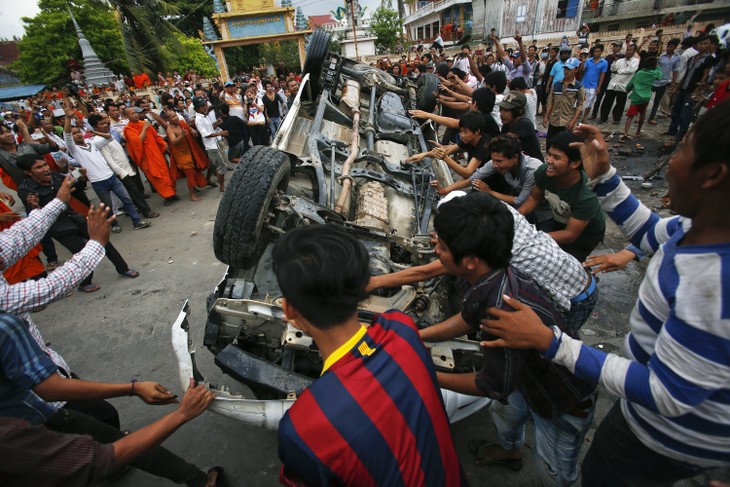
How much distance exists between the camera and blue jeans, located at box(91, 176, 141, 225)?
17.0 feet

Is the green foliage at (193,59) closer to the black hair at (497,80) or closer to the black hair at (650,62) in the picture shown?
the black hair at (497,80)

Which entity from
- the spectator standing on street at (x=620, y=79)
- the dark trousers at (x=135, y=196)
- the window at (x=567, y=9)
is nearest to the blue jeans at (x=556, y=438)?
the dark trousers at (x=135, y=196)

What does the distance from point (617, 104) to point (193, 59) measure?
24.5m

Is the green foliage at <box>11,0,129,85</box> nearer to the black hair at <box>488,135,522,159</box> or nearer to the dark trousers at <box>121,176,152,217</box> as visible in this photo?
the dark trousers at <box>121,176,152,217</box>

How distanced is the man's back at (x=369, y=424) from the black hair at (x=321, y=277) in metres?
0.12

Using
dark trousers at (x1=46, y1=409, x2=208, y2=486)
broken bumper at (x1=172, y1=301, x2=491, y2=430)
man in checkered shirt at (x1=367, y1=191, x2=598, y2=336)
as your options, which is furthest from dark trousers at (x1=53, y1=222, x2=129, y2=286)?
man in checkered shirt at (x1=367, y1=191, x2=598, y2=336)

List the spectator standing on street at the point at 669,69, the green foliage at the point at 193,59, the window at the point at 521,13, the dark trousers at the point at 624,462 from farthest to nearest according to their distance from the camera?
the window at the point at 521,13 → the green foliage at the point at 193,59 → the spectator standing on street at the point at 669,69 → the dark trousers at the point at 624,462

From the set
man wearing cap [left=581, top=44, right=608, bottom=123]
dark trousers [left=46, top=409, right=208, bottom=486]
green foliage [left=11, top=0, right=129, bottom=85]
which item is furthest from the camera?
green foliage [left=11, top=0, right=129, bottom=85]

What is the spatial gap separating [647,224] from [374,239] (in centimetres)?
160

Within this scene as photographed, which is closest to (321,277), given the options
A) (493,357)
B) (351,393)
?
(351,393)

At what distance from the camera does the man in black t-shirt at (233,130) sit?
6.76 meters

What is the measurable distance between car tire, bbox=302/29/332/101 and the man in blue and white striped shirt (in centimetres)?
603

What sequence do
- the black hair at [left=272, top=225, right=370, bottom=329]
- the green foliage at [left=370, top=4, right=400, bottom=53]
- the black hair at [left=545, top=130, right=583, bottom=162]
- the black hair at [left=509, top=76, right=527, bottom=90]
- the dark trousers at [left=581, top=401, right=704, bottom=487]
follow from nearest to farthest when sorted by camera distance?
the black hair at [left=272, top=225, right=370, bottom=329]
the dark trousers at [left=581, top=401, right=704, bottom=487]
the black hair at [left=545, top=130, right=583, bottom=162]
the black hair at [left=509, top=76, right=527, bottom=90]
the green foliage at [left=370, top=4, right=400, bottom=53]

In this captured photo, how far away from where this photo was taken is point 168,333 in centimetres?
339
